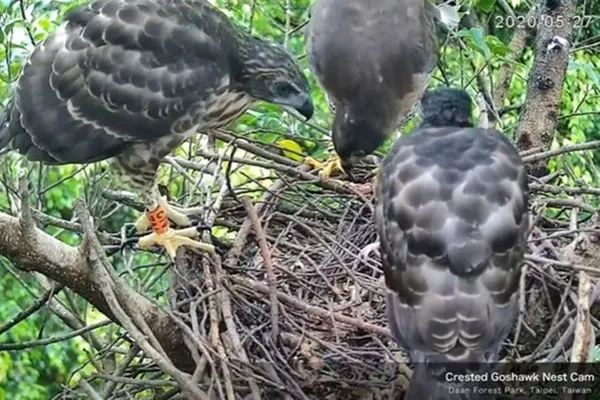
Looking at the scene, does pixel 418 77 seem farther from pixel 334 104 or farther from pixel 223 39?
pixel 223 39

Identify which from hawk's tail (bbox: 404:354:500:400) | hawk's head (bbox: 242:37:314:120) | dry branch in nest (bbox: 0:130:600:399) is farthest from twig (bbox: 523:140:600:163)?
hawk's tail (bbox: 404:354:500:400)

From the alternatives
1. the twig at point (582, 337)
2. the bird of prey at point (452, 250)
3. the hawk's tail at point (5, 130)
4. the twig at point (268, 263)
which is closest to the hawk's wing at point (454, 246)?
the bird of prey at point (452, 250)

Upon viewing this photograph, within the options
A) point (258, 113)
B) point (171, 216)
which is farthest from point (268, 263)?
point (258, 113)

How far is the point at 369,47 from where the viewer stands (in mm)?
2865

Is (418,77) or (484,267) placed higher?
(418,77)

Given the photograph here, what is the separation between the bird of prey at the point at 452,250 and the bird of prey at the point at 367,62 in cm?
61

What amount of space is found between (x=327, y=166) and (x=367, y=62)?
52cm

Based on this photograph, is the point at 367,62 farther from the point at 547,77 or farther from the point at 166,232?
the point at 166,232

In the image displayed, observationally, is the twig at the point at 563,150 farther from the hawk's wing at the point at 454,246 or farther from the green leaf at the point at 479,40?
the hawk's wing at the point at 454,246

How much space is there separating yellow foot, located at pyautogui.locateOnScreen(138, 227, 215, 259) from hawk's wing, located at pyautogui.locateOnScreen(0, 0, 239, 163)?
0.30 metres

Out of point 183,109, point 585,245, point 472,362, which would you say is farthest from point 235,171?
point 472,362

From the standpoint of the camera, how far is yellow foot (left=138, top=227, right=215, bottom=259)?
291cm

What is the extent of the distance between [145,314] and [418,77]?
3.70ft

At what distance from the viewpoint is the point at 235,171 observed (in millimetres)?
3330
